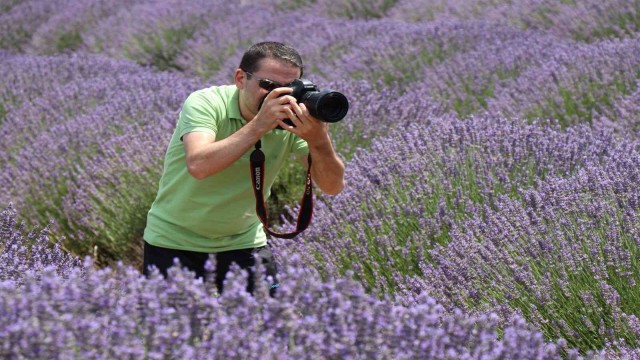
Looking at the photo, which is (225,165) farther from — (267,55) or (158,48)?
(158,48)

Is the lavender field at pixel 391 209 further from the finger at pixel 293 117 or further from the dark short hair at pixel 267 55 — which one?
the dark short hair at pixel 267 55

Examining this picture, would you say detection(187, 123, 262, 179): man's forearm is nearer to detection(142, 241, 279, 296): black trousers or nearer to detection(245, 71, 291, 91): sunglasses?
detection(245, 71, 291, 91): sunglasses

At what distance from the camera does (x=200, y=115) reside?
2.29 meters

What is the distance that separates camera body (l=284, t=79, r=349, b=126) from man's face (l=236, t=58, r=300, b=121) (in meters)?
0.10

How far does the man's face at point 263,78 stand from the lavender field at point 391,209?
1.99 ft

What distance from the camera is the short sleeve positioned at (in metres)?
2.26

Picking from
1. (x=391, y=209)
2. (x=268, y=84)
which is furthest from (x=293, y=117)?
(x=391, y=209)

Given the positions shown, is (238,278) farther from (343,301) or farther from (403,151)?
(403,151)

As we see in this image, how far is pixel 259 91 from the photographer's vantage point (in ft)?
7.49

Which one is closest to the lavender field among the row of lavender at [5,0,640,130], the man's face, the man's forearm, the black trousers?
the row of lavender at [5,0,640,130]

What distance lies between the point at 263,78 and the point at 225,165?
26cm

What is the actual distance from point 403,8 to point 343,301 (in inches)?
296

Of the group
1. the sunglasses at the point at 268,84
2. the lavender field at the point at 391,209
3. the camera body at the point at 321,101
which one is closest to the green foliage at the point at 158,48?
the lavender field at the point at 391,209

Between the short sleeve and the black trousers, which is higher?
the short sleeve
